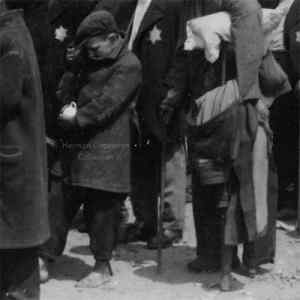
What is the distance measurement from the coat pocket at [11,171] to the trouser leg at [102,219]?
3.07 feet

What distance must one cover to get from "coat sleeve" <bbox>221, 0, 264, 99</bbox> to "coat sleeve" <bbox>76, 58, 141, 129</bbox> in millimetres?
726

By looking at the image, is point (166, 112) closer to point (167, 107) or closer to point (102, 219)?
point (167, 107)

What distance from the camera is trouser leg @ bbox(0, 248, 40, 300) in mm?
5801

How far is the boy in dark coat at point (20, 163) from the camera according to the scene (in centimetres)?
553

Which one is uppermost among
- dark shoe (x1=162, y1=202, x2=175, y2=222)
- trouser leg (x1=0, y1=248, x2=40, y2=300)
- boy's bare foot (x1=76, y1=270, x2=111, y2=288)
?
trouser leg (x1=0, y1=248, x2=40, y2=300)

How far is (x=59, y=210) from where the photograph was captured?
6719mm

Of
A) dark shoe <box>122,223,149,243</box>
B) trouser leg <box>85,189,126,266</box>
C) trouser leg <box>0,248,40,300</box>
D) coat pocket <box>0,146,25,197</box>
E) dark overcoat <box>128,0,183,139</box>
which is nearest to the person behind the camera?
coat pocket <box>0,146,25,197</box>

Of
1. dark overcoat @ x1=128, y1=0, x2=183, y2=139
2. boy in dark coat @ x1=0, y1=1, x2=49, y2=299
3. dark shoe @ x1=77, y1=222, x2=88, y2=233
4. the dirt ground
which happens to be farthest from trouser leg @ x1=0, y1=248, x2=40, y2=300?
dark shoe @ x1=77, y1=222, x2=88, y2=233

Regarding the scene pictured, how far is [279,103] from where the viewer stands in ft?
27.3

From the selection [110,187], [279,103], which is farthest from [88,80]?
[279,103]

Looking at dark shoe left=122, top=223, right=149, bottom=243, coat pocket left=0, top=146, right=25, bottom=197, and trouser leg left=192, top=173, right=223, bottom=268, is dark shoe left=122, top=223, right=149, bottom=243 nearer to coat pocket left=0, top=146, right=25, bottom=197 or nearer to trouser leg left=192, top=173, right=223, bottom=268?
trouser leg left=192, top=173, right=223, bottom=268

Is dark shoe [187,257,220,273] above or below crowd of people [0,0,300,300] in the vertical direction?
below

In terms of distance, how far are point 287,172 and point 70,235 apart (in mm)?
1976

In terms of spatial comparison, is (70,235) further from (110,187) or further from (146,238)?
(110,187)
